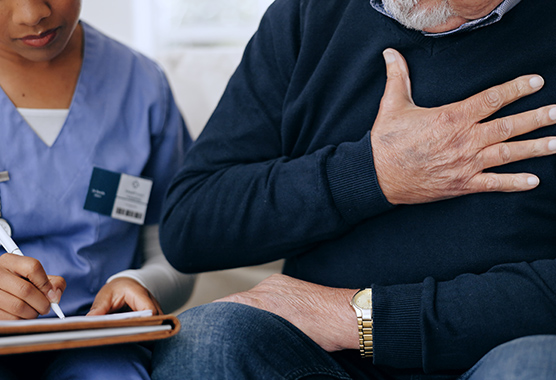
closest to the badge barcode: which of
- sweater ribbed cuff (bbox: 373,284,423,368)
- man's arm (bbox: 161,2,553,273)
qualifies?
man's arm (bbox: 161,2,553,273)

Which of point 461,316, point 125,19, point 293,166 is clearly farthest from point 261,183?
point 125,19

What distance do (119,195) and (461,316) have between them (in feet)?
2.14

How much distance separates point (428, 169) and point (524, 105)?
0.57 ft

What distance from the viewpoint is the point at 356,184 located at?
87cm

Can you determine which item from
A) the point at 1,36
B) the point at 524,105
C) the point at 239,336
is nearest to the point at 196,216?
the point at 239,336

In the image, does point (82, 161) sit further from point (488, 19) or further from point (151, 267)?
point (488, 19)

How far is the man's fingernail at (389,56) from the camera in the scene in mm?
908

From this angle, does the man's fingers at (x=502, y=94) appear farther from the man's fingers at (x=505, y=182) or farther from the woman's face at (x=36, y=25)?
the woman's face at (x=36, y=25)

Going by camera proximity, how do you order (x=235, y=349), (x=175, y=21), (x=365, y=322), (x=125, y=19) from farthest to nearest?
(x=175, y=21)
(x=125, y=19)
(x=365, y=322)
(x=235, y=349)

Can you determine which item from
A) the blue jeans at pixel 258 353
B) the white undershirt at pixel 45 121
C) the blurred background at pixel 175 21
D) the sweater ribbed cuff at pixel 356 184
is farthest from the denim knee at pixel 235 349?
the blurred background at pixel 175 21

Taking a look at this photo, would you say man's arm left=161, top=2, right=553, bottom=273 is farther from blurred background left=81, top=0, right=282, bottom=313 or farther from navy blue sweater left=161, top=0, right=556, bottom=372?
blurred background left=81, top=0, right=282, bottom=313

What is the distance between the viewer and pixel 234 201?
96 centimetres

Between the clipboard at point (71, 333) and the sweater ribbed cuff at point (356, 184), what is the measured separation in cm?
37

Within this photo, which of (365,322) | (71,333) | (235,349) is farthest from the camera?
(365,322)
